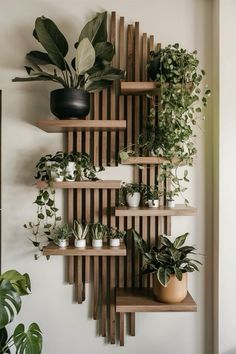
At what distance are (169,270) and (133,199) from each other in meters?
0.49

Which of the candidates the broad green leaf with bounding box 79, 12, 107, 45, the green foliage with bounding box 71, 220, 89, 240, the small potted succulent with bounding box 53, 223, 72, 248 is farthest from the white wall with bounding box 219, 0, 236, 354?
the small potted succulent with bounding box 53, 223, 72, 248

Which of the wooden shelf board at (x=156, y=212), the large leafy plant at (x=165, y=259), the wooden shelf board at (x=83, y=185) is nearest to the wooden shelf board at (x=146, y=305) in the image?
the large leafy plant at (x=165, y=259)

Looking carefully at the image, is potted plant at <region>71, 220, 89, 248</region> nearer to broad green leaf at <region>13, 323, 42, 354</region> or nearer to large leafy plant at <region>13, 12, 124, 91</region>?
broad green leaf at <region>13, 323, 42, 354</region>

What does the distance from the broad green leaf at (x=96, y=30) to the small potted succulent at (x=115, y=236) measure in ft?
4.01

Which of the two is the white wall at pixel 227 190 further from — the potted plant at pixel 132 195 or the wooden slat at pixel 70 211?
the wooden slat at pixel 70 211

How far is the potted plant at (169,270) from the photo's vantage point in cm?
178

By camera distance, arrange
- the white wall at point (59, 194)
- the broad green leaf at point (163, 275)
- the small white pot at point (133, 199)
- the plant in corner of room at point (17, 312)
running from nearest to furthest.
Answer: the plant in corner of room at point (17, 312), the broad green leaf at point (163, 275), the small white pot at point (133, 199), the white wall at point (59, 194)

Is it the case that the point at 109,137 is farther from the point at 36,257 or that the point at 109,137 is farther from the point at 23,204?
the point at 36,257

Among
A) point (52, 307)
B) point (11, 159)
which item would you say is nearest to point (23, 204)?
point (11, 159)

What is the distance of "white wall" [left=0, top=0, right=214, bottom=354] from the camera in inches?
82.4

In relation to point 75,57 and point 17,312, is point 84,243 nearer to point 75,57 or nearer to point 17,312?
point 17,312

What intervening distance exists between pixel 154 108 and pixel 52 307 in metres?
1.53

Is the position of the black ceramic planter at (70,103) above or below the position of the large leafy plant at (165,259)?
above

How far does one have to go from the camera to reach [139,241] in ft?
6.38
